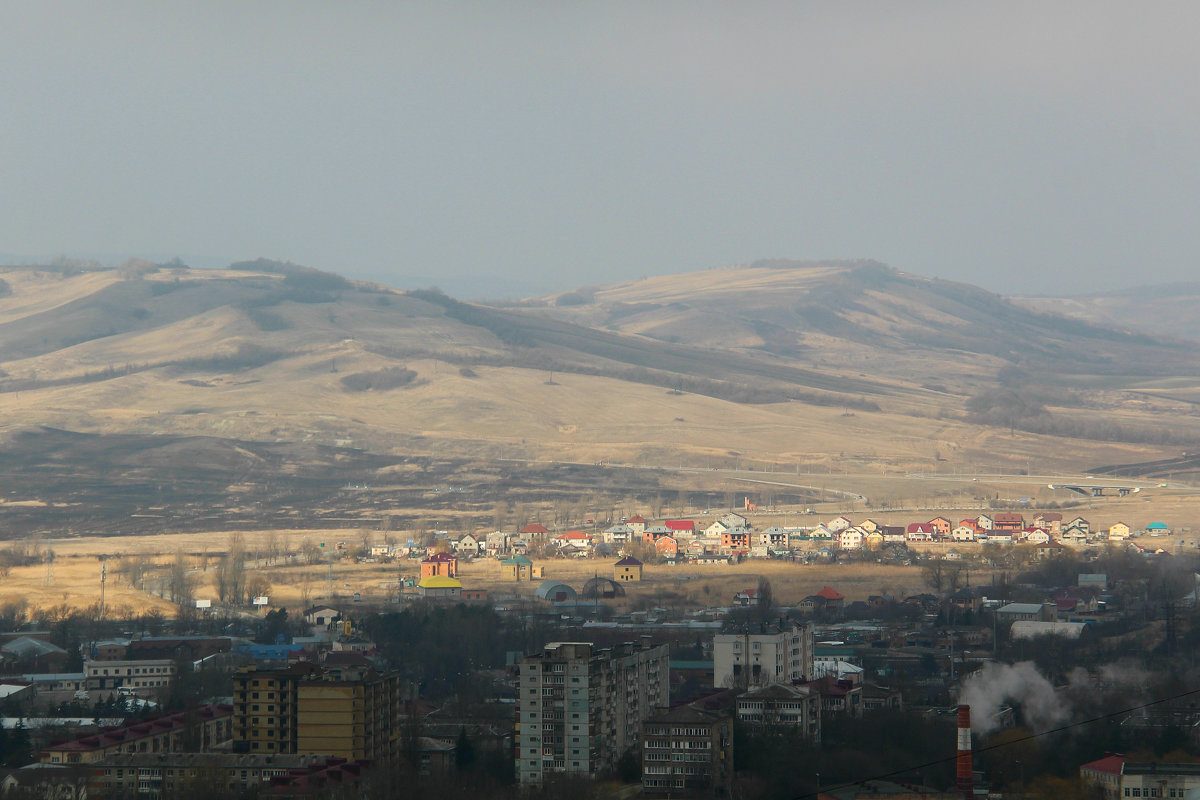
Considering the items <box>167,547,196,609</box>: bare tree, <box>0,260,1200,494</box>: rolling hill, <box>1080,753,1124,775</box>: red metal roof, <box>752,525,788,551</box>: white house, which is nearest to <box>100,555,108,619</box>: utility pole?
<box>167,547,196,609</box>: bare tree

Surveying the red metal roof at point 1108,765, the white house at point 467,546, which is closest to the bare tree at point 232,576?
the white house at point 467,546

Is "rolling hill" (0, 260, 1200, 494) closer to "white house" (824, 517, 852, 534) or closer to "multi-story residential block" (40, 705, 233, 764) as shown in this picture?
"white house" (824, 517, 852, 534)

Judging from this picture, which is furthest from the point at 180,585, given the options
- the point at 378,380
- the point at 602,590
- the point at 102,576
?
the point at 378,380

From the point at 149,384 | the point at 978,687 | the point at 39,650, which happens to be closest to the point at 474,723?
the point at 978,687

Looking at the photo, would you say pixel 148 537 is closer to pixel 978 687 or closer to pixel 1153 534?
pixel 1153 534

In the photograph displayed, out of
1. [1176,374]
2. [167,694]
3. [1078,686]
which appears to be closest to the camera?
[1078,686]

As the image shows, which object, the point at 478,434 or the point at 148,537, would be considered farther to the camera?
the point at 478,434
